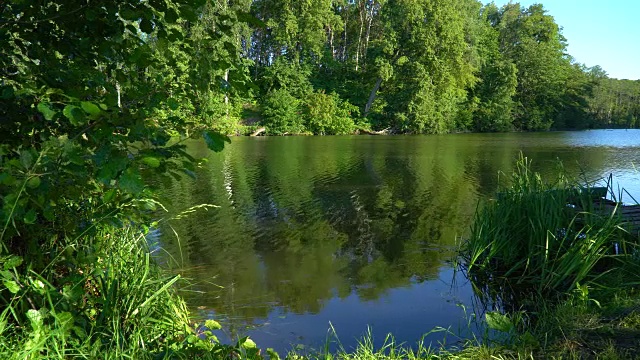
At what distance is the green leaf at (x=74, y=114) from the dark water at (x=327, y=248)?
0.49 metres

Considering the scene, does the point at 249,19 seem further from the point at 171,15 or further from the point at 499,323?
the point at 499,323

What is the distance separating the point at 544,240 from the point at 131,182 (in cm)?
533

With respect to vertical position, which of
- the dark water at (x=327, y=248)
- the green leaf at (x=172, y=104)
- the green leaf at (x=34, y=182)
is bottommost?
the dark water at (x=327, y=248)

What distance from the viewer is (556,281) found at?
5.59 meters

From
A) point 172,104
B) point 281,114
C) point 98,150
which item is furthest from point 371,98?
point 98,150

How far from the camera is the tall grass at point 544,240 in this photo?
5488mm

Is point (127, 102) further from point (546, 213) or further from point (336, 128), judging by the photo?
point (336, 128)

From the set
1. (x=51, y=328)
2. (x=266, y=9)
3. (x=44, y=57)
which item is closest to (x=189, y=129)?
(x=44, y=57)

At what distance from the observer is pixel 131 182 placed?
2143 millimetres

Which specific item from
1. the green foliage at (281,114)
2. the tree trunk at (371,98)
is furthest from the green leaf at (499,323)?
the tree trunk at (371,98)

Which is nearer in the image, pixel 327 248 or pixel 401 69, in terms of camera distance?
pixel 327 248

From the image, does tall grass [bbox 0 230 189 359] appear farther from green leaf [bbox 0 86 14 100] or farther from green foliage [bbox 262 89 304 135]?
green foliage [bbox 262 89 304 135]

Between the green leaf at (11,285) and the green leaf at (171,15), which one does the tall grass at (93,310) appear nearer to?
the green leaf at (11,285)

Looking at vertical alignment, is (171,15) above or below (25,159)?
above
